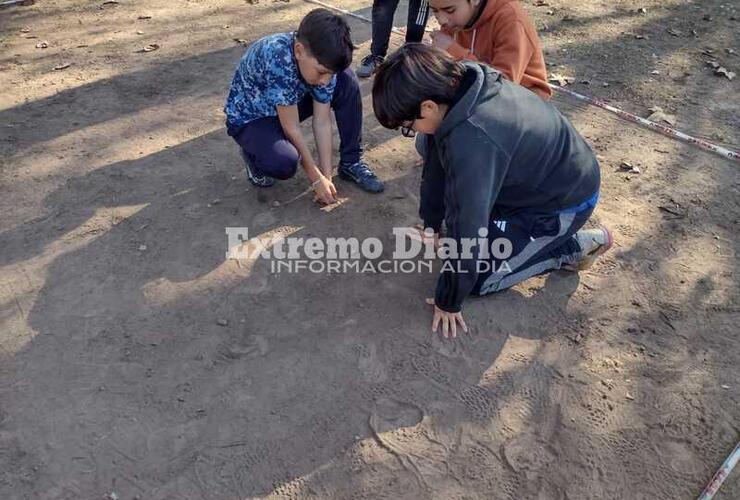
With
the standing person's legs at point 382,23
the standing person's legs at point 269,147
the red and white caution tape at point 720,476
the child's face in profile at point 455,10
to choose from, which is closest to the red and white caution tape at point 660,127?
the standing person's legs at point 382,23

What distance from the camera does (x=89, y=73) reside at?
13.9 feet

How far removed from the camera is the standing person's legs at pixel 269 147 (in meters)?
2.99

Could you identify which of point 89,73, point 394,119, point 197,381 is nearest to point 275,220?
point 197,381

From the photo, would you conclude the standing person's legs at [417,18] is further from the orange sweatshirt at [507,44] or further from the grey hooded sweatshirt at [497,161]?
the grey hooded sweatshirt at [497,161]

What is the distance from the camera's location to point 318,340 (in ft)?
8.10

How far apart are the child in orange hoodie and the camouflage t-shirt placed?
0.61 m

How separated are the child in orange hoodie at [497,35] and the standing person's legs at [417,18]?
3.57 ft

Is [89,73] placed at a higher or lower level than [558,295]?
higher

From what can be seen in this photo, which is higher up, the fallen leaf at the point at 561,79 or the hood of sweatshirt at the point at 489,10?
the hood of sweatshirt at the point at 489,10

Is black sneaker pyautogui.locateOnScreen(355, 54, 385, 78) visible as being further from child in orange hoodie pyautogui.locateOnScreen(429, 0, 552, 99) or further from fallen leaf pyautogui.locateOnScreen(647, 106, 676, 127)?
fallen leaf pyautogui.locateOnScreen(647, 106, 676, 127)

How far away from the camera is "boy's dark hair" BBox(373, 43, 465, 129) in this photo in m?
1.97

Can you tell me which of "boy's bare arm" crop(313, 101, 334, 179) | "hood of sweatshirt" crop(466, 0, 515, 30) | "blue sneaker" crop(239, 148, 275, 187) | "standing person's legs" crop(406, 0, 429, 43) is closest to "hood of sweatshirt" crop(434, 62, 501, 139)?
"hood of sweatshirt" crop(466, 0, 515, 30)

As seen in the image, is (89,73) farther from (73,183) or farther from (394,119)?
(394,119)

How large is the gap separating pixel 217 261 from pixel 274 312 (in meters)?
0.44
